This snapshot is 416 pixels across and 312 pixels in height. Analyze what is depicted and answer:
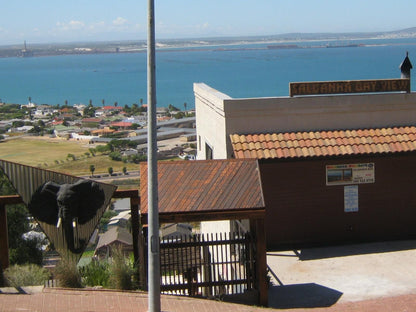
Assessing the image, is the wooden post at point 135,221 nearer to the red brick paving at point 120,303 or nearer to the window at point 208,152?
the red brick paving at point 120,303

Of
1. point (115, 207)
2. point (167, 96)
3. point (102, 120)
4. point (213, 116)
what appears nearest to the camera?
point (213, 116)

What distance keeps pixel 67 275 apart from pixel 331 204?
6013 millimetres

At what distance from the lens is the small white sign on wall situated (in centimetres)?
1290

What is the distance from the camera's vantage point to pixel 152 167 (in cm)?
748

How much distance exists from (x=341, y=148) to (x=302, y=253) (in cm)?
229

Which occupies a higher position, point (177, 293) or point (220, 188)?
point (220, 188)

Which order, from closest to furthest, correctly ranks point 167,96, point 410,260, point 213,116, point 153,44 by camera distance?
point 153,44, point 410,260, point 213,116, point 167,96

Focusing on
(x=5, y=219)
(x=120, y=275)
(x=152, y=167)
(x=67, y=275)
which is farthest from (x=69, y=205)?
(x=152, y=167)

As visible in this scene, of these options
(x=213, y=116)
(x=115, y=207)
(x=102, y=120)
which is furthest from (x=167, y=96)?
(x=213, y=116)

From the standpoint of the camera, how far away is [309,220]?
506 inches

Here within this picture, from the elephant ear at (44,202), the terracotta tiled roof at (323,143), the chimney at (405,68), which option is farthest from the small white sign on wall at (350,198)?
the elephant ear at (44,202)

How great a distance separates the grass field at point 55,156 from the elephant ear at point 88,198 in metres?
76.5

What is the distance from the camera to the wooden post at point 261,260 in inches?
372

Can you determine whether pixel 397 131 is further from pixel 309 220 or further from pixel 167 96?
pixel 167 96
